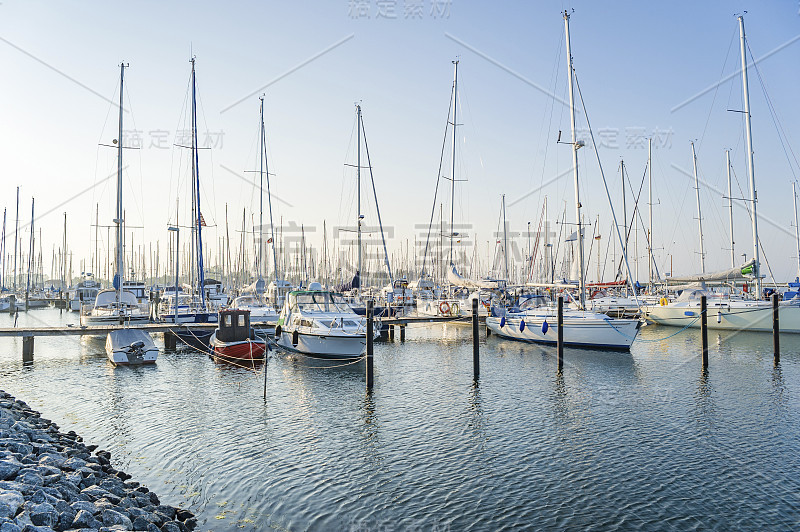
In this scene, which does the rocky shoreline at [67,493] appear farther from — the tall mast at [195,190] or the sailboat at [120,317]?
the tall mast at [195,190]

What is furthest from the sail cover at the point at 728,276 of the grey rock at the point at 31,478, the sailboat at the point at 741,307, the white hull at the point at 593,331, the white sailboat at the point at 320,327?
the grey rock at the point at 31,478

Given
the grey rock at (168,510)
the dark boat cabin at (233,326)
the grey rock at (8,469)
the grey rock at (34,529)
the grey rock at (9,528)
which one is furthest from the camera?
the dark boat cabin at (233,326)

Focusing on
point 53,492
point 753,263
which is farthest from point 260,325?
point 753,263

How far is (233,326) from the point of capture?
998 inches

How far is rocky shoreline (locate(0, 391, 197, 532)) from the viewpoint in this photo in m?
7.08

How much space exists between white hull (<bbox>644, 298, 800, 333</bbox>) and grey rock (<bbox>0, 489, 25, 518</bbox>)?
118ft

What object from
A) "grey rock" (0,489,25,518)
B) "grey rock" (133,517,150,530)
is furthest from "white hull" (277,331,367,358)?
"grey rock" (0,489,25,518)

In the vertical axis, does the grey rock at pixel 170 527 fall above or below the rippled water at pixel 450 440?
above

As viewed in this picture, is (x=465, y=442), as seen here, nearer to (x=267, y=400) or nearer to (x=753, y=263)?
(x=267, y=400)

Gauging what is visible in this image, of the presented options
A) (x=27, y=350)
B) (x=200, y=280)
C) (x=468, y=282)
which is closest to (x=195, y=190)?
(x=200, y=280)

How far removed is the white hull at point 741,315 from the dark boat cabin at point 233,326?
2777 cm

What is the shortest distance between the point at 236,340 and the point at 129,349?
477 centimetres

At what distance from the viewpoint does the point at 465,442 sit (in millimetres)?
12898

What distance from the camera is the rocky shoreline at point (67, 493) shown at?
23.2 feet
